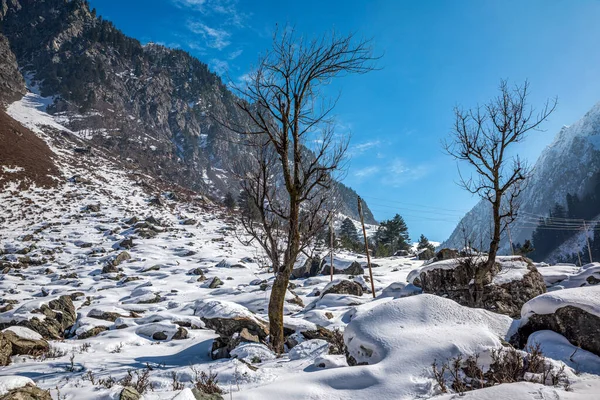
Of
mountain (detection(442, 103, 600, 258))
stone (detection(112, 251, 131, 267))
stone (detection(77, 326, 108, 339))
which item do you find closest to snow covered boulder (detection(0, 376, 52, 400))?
stone (detection(77, 326, 108, 339))

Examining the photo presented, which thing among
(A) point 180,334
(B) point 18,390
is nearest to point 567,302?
(B) point 18,390

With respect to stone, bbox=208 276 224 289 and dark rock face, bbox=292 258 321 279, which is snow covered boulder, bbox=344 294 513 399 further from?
dark rock face, bbox=292 258 321 279

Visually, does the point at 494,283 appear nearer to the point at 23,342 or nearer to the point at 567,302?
the point at 567,302

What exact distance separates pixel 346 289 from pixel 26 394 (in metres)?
14.1

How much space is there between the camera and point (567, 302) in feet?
13.1

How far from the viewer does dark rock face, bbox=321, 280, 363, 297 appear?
50.8ft

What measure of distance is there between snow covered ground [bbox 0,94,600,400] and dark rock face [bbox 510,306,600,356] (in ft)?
0.63

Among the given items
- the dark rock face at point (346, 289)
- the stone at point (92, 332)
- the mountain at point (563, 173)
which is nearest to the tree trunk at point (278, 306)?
the stone at point (92, 332)

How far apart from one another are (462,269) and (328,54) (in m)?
8.00

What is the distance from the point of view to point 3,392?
2889 millimetres

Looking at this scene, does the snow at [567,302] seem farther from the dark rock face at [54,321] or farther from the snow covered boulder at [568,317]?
the dark rock face at [54,321]

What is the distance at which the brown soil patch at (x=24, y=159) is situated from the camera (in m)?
38.3

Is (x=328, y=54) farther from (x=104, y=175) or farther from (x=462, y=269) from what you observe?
(x=104, y=175)

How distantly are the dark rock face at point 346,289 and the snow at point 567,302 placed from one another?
37.6 ft
